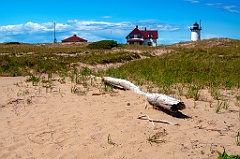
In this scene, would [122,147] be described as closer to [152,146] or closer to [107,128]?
[152,146]

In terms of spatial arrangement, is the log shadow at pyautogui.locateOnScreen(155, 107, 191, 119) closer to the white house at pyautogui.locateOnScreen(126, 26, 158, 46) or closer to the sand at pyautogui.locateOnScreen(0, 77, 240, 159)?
the sand at pyautogui.locateOnScreen(0, 77, 240, 159)

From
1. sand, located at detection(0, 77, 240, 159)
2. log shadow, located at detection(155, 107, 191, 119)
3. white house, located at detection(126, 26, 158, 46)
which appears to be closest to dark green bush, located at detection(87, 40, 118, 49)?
sand, located at detection(0, 77, 240, 159)

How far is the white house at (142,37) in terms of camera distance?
74375 mm

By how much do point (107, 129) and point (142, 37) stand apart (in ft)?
234

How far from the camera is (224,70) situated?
1338cm

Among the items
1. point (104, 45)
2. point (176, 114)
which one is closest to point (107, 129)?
point (176, 114)

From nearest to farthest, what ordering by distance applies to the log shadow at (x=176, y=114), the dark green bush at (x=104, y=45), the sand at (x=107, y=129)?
1. the sand at (x=107, y=129)
2. the log shadow at (x=176, y=114)
3. the dark green bush at (x=104, y=45)

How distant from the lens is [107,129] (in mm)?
5289

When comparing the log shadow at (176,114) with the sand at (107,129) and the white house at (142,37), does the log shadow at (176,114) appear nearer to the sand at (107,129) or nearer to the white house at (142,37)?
the sand at (107,129)

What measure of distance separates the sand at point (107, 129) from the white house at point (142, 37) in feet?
222

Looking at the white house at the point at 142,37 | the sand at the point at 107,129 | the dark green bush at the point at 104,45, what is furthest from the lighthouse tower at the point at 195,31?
the sand at the point at 107,129

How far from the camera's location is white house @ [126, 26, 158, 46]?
244 feet

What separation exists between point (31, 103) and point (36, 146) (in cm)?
255

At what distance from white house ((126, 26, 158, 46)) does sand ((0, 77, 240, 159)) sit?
222ft
